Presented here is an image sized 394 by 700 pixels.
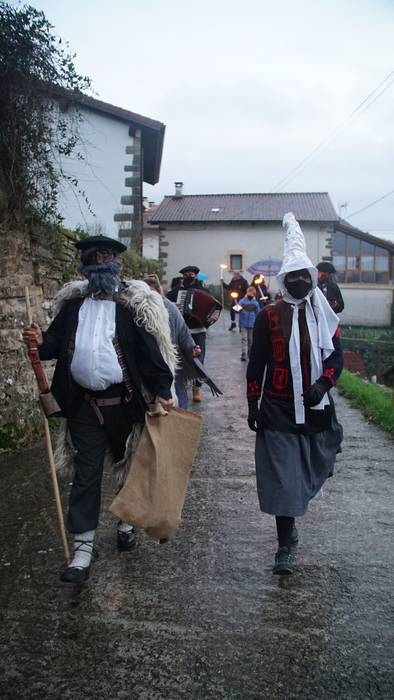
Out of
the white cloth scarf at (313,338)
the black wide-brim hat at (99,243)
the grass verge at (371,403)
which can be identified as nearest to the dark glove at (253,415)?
the white cloth scarf at (313,338)

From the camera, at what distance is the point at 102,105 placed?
17.9 metres

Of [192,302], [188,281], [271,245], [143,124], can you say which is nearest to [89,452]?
[192,302]

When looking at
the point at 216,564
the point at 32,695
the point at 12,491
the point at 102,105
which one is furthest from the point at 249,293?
the point at 32,695

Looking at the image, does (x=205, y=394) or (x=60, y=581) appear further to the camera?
(x=205, y=394)

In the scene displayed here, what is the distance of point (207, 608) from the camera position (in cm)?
319

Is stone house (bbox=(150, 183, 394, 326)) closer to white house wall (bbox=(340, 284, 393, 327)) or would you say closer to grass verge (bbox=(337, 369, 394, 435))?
white house wall (bbox=(340, 284, 393, 327))

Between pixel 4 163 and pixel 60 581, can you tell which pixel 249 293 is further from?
pixel 60 581

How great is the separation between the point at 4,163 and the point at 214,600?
4731 millimetres

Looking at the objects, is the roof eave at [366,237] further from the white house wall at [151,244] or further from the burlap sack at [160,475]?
the burlap sack at [160,475]

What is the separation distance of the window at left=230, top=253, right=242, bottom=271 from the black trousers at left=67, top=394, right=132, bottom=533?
122 ft

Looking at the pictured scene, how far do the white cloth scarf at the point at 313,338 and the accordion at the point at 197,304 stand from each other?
4536mm

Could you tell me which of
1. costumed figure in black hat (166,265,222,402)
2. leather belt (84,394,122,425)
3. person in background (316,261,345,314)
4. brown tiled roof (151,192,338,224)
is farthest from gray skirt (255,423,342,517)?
brown tiled roof (151,192,338,224)

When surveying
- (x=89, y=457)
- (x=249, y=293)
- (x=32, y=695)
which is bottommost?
(x=32, y=695)

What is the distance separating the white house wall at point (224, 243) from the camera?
131 ft
